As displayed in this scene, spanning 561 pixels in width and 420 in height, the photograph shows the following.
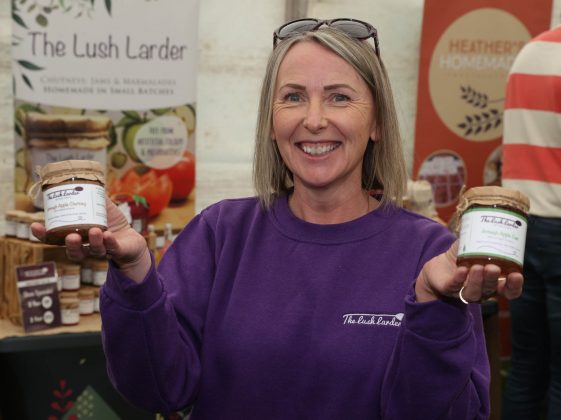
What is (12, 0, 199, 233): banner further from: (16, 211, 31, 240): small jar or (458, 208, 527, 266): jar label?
(458, 208, 527, 266): jar label

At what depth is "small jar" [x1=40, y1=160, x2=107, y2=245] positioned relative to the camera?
4.23 ft

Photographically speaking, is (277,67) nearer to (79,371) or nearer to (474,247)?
(474,247)

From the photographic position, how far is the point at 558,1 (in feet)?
12.8

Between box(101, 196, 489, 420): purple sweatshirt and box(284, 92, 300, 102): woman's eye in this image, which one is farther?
box(284, 92, 300, 102): woman's eye

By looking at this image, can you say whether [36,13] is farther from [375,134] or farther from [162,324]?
[162,324]

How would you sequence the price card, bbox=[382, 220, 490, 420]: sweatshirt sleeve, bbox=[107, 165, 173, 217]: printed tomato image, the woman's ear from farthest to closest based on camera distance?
bbox=[107, 165, 173, 217]: printed tomato image
the price card
the woman's ear
bbox=[382, 220, 490, 420]: sweatshirt sleeve

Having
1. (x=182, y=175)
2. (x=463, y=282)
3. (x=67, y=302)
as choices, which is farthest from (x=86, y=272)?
(x=463, y=282)

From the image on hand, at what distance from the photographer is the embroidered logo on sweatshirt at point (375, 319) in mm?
1422

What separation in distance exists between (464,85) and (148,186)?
162cm

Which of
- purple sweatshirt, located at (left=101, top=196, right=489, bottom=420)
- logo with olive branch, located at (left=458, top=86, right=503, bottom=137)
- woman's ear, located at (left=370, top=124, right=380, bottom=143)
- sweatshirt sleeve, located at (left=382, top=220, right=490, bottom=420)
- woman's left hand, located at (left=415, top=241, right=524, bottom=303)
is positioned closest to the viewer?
woman's left hand, located at (left=415, top=241, right=524, bottom=303)

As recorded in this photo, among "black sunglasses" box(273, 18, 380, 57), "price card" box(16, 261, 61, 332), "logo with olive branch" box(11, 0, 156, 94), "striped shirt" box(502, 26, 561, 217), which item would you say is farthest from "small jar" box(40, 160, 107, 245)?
"striped shirt" box(502, 26, 561, 217)

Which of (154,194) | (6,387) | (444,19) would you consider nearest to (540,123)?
(444,19)

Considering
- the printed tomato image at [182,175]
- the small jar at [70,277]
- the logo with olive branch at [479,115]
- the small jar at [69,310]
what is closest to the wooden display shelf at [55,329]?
the small jar at [69,310]

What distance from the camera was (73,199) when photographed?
130cm
